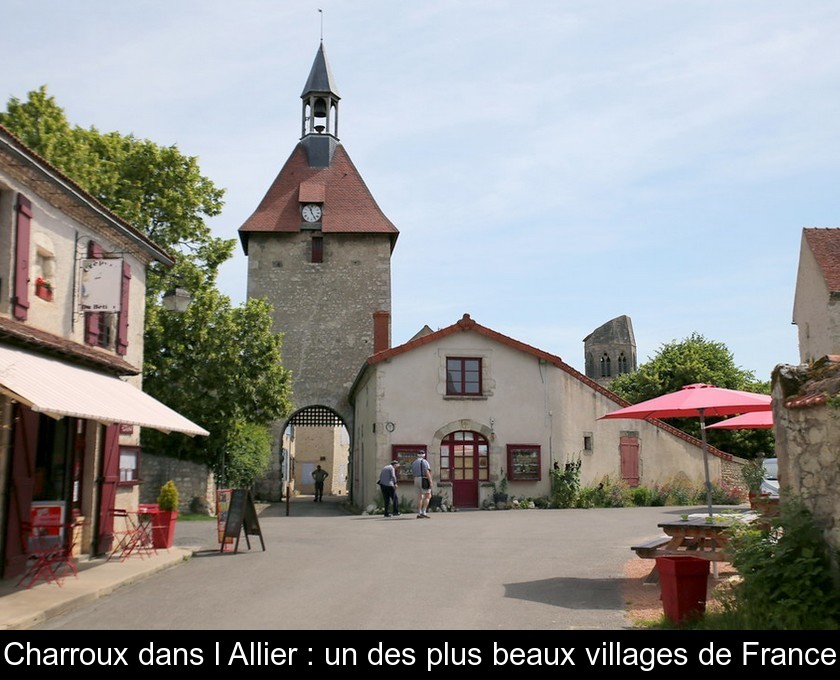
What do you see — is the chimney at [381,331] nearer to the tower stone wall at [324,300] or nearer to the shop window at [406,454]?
the tower stone wall at [324,300]

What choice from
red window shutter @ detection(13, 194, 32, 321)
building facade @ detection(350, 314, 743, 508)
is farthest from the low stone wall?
red window shutter @ detection(13, 194, 32, 321)

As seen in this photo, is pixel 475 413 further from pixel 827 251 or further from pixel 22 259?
pixel 22 259

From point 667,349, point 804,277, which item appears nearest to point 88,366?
point 804,277

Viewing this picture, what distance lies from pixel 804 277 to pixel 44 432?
21955 mm

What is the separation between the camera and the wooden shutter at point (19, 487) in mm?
9609

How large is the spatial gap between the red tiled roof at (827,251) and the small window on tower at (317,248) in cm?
1794

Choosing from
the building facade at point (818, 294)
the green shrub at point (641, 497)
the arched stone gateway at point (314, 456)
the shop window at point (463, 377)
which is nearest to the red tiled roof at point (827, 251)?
the building facade at point (818, 294)

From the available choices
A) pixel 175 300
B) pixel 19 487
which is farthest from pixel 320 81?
pixel 19 487

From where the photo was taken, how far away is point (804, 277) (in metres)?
25.4

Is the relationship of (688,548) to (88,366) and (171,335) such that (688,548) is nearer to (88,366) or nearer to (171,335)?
(88,366)

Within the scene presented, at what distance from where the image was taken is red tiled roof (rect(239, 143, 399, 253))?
34125 mm

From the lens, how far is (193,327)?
916 inches

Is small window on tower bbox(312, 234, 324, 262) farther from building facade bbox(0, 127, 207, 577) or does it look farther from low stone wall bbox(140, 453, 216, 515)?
building facade bbox(0, 127, 207, 577)

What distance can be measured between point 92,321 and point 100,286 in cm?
89
